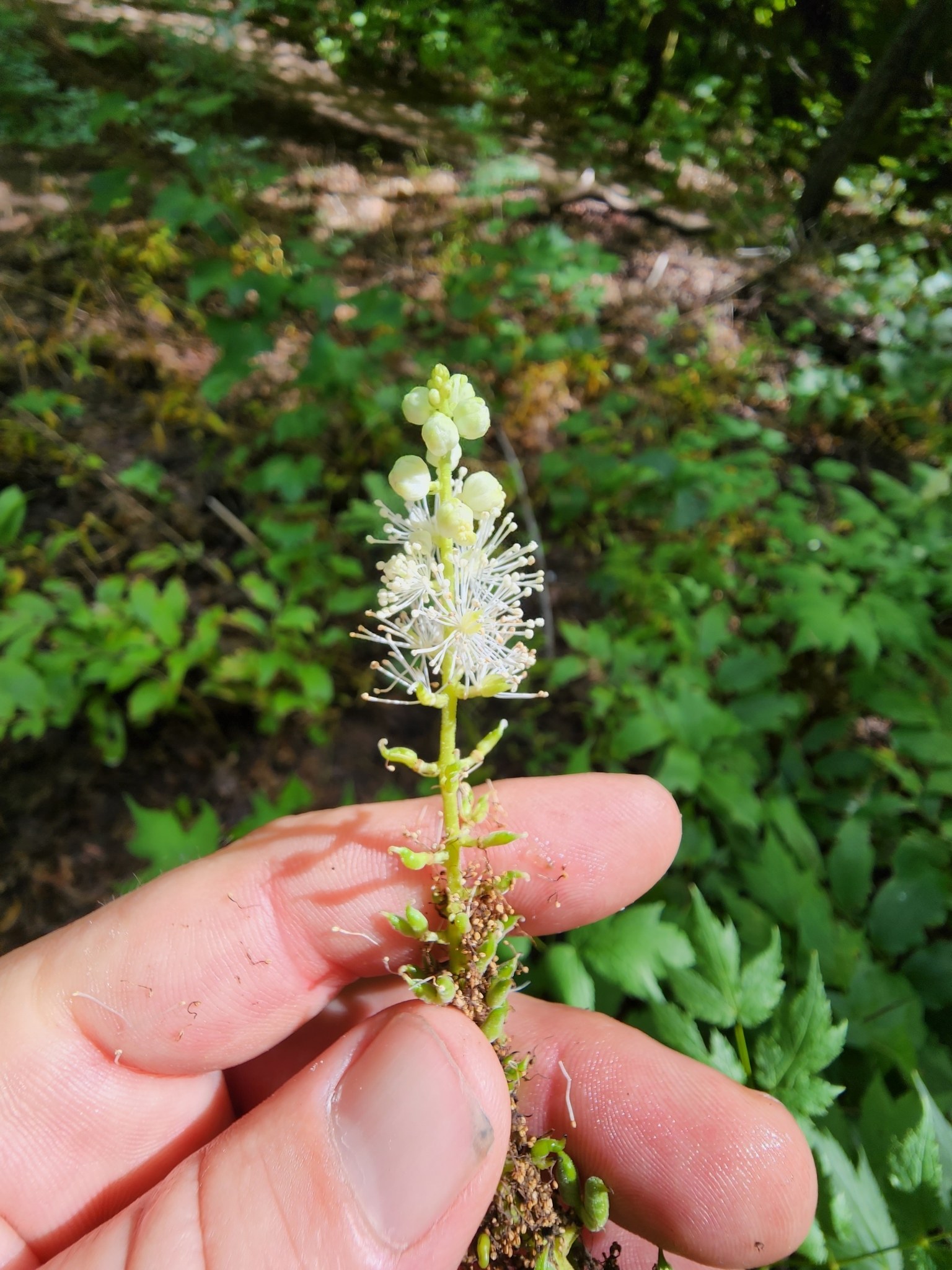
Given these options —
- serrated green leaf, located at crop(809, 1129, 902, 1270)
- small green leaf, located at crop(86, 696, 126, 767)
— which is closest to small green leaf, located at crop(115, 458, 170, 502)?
small green leaf, located at crop(86, 696, 126, 767)

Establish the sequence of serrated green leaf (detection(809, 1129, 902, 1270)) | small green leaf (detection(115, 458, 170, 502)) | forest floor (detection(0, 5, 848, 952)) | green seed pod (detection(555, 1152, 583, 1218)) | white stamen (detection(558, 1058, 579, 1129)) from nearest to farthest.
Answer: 1. serrated green leaf (detection(809, 1129, 902, 1270))
2. green seed pod (detection(555, 1152, 583, 1218))
3. white stamen (detection(558, 1058, 579, 1129))
4. forest floor (detection(0, 5, 848, 952))
5. small green leaf (detection(115, 458, 170, 502))

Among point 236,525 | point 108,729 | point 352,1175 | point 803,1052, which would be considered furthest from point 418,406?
point 236,525

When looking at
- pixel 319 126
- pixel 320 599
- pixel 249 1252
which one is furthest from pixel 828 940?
pixel 319 126

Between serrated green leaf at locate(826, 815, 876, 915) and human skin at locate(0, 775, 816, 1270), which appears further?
serrated green leaf at locate(826, 815, 876, 915)

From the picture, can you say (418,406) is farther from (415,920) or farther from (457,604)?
(415,920)

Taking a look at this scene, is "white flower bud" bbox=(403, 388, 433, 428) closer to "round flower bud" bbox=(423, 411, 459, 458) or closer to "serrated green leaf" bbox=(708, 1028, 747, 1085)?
"round flower bud" bbox=(423, 411, 459, 458)

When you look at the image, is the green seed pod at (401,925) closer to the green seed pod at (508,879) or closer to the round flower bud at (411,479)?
the green seed pod at (508,879)
